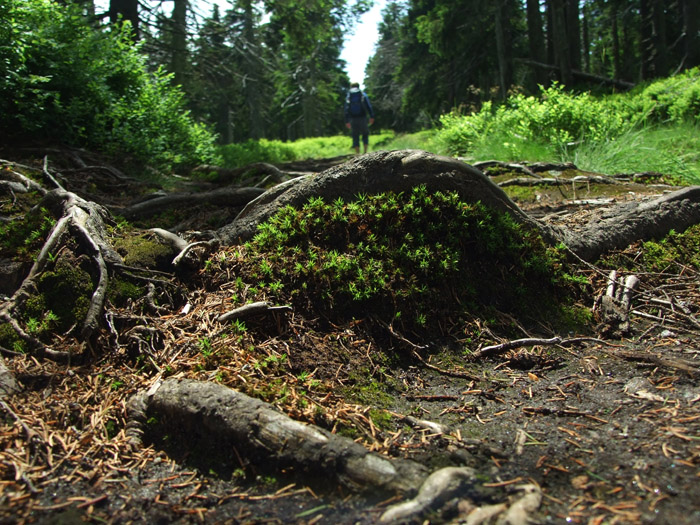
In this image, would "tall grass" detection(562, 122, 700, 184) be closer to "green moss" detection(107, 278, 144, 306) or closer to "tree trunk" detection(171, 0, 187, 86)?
"green moss" detection(107, 278, 144, 306)

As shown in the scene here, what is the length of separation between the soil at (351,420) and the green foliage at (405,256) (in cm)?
28

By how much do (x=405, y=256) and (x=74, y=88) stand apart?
6.01 m

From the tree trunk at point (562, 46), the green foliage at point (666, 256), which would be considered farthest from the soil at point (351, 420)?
the tree trunk at point (562, 46)

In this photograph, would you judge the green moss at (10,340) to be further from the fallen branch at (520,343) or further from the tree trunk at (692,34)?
the tree trunk at (692,34)

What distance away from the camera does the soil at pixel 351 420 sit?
1.89 meters

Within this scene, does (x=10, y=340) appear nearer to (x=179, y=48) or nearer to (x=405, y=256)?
(x=405, y=256)

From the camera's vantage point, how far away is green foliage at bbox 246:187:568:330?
3.44m

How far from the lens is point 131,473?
216 cm

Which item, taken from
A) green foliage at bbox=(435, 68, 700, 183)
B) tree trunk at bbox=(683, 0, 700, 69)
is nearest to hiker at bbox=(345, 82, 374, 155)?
green foliage at bbox=(435, 68, 700, 183)

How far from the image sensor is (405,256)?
3.64 meters

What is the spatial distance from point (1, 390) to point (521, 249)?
361cm

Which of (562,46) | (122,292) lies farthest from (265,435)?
(562,46)

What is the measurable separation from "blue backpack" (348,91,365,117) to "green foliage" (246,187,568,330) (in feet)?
34.5

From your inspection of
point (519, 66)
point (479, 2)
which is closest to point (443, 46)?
point (479, 2)
